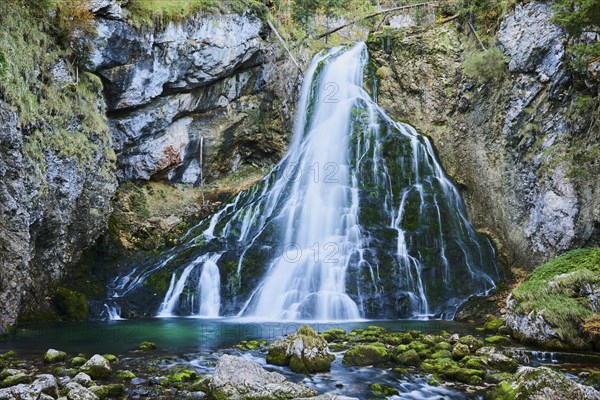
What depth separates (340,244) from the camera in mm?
16094

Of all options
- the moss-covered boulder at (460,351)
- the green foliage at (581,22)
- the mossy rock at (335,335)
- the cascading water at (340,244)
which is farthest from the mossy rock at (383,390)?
the green foliage at (581,22)

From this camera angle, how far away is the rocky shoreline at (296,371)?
625cm

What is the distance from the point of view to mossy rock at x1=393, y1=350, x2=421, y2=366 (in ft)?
27.7

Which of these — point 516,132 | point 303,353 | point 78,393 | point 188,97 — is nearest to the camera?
point 78,393

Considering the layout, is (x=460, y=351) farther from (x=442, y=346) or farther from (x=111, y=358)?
(x=111, y=358)

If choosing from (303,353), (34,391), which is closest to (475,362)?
(303,353)

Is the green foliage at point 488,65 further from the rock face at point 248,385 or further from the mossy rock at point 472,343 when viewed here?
the rock face at point 248,385

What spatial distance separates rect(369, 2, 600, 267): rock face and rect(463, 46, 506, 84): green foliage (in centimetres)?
28

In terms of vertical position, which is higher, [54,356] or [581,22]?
[581,22]

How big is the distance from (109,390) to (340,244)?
10307mm

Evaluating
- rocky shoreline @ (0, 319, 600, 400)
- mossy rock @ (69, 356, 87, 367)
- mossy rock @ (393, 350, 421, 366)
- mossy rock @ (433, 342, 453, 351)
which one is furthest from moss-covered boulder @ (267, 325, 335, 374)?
mossy rock @ (69, 356, 87, 367)

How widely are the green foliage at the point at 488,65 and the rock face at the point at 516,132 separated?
0.28 m

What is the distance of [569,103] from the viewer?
14.7m

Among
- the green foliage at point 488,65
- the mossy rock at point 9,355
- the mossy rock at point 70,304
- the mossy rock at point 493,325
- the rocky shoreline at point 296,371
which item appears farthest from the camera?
the green foliage at point 488,65
